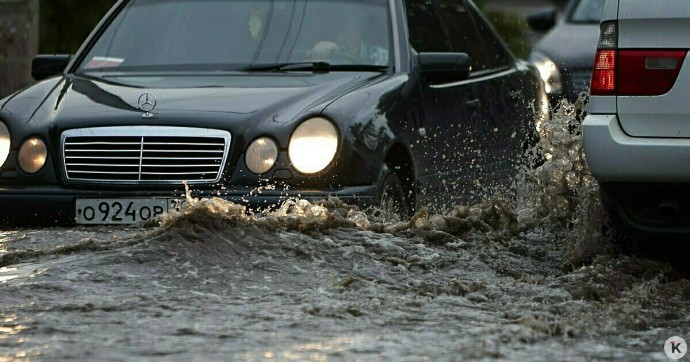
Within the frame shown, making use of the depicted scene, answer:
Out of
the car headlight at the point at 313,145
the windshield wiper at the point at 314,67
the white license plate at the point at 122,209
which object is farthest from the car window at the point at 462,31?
the white license plate at the point at 122,209

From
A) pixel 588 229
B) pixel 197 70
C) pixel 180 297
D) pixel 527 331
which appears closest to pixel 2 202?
pixel 197 70

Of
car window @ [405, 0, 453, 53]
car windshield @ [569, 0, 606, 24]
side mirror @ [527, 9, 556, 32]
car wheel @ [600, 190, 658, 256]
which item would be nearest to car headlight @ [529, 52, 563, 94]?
car windshield @ [569, 0, 606, 24]

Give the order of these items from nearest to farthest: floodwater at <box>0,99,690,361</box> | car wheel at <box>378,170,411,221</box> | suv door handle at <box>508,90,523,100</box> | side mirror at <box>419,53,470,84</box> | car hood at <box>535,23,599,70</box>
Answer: floodwater at <box>0,99,690,361</box> < car wheel at <box>378,170,411,221</box> < side mirror at <box>419,53,470,84</box> < suv door handle at <box>508,90,523,100</box> < car hood at <box>535,23,599,70</box>

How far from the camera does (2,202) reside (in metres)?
8.23

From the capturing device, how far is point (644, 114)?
6.50 metres

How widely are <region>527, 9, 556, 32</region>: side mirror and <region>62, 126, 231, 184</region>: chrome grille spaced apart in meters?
9.58

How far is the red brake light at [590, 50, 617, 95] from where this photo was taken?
6.59 metres

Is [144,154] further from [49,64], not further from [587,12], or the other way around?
[587,12]

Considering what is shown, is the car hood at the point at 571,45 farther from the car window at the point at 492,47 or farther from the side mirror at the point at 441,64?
the side mirror at the point at 441,64

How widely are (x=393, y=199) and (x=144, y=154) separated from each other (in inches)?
48.3

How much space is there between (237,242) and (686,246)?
186cm

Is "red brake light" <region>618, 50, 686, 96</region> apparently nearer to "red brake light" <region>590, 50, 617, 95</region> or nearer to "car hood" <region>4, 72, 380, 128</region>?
"red brake light" <region>590, 50, 617, 95</region>

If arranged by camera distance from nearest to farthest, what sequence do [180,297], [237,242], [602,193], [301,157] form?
[180,297] < [602,193] < [237,242] < [301,157]

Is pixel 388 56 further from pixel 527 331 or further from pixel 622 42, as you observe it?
pixel 527 331
